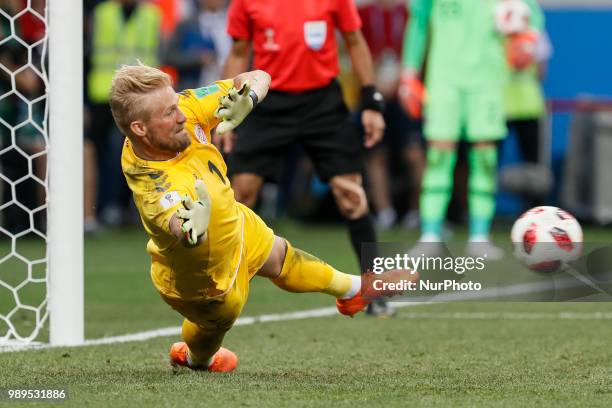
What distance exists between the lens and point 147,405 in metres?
4.41

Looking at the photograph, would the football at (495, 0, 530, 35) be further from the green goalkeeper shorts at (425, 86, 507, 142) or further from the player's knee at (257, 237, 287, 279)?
the player's knee at (257, 237, 287, 279)

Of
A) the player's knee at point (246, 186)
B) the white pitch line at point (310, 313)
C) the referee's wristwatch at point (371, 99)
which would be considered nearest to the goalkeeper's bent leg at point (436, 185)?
the white pitch line at point (310, 313)

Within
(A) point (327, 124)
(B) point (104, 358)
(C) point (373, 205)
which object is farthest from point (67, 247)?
(C) point (373, 205)

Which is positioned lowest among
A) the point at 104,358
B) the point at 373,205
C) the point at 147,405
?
the point at 373,205

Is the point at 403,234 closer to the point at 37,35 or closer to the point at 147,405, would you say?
the point at 37,35

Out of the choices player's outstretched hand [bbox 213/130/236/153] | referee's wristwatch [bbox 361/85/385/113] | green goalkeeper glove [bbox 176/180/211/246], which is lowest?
player's outstretched hand [bbox 213/130/236/153]

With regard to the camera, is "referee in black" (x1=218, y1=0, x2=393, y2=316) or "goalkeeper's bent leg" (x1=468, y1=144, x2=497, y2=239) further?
"goalkeeper's bent leg" (x1=468, y1=144, x2=497, y2=239)

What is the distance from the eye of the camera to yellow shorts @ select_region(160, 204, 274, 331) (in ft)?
16.6

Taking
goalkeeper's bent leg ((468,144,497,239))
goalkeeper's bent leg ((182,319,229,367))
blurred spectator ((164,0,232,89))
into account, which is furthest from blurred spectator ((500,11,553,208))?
goalkeeper's bent leg ((182,319,229,367))

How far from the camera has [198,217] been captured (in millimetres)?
4441

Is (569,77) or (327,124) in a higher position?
(327,124)

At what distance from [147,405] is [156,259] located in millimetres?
747

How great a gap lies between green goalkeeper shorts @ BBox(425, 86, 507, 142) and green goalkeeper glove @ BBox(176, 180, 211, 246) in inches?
196

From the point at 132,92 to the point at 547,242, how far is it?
1.85 metres
